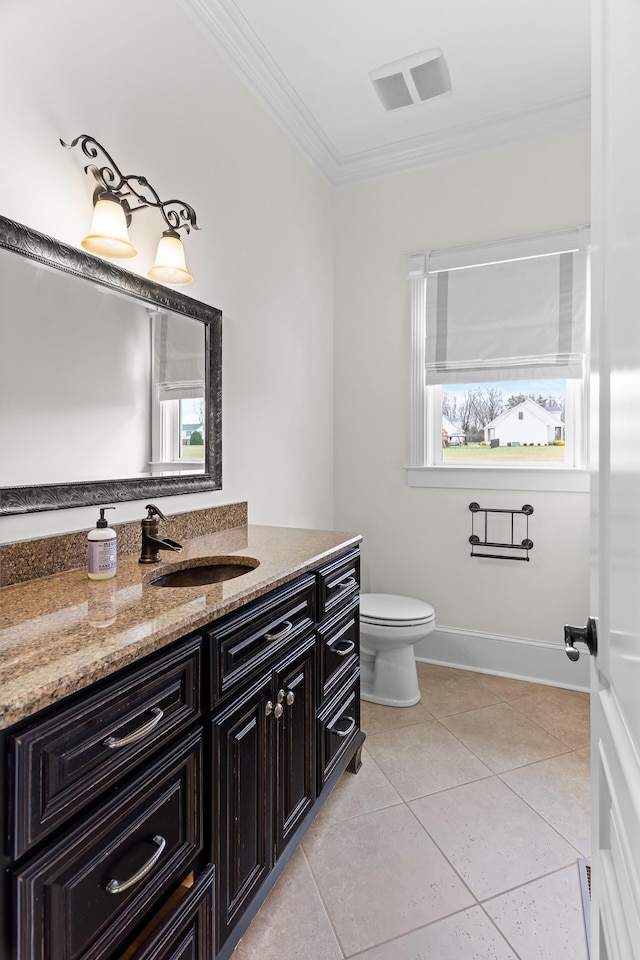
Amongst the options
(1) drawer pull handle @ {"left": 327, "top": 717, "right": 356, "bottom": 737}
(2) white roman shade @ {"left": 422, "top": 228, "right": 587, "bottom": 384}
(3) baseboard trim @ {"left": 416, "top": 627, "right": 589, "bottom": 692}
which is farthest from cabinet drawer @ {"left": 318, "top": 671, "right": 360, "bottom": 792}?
(2) white roman shade @ {"left": 422, "top": 228, "right": 587, "bottom": 384}

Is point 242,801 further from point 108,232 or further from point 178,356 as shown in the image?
point 108,232

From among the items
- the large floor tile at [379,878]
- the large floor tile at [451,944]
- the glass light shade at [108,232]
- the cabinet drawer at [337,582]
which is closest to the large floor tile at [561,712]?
the large floor tile at [379,878]

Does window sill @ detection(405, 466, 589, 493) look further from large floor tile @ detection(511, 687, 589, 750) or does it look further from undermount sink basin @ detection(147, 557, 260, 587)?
undermount sink basin @ detection(147, 557, 260, 587)

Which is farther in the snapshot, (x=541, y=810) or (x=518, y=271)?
(x=518, y=271)

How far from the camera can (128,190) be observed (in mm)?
1584

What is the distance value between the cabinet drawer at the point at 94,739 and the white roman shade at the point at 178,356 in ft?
3.48

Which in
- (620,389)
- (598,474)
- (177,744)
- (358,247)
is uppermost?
(358,247)

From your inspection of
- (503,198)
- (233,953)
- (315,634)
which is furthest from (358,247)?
(233,953)

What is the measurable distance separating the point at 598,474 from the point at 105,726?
0.90 meters

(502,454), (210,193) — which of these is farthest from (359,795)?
(210,193)

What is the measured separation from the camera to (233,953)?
4.07 ft

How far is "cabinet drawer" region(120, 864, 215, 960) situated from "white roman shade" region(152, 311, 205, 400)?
4.55 ft

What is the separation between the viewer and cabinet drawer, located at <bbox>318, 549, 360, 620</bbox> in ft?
5.29

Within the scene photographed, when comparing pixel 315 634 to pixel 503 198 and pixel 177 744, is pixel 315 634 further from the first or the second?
pixel 503 198
